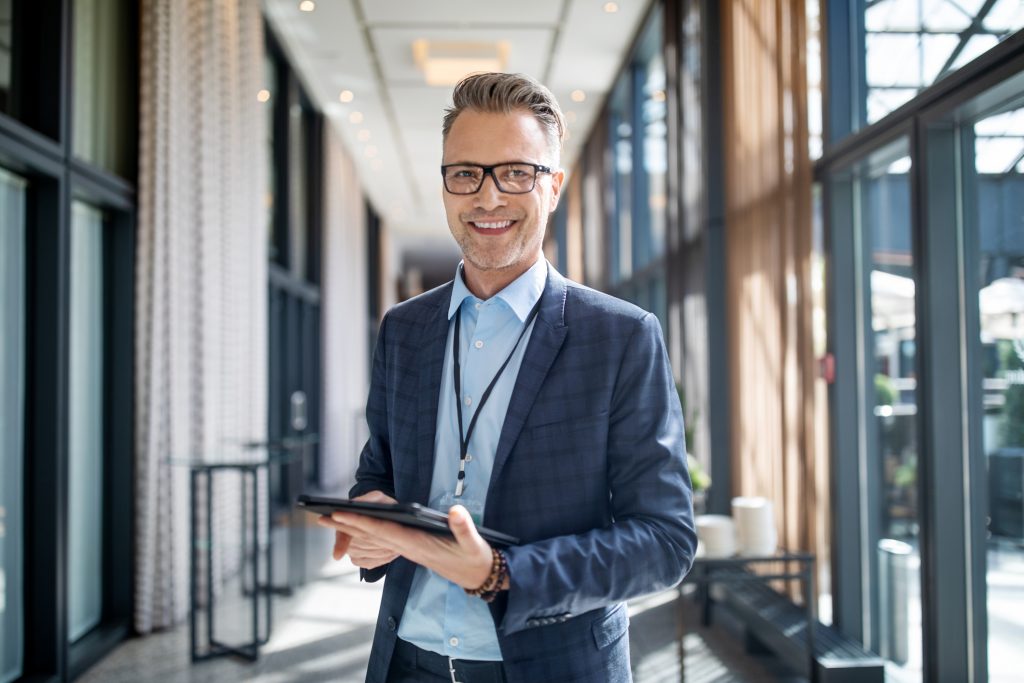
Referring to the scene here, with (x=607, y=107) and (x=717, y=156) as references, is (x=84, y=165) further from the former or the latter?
(x=607, y=107)

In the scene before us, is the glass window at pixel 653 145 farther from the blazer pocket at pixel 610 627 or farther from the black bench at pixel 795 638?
the blazer pocket at pixel 610 627

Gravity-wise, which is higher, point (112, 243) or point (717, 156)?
point (717, 156)

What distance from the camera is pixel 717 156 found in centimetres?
511

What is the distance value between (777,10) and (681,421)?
143 inches

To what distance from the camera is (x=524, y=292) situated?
45.3 inches

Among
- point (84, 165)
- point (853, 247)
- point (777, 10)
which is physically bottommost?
point (853, 247)

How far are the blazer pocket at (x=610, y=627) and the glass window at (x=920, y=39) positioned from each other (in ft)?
6.86

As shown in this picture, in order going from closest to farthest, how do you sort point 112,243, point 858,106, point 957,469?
1. point 957,469
2. point 858,106
3. point 112,243

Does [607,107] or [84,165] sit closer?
[84,165]

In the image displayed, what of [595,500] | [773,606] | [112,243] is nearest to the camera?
[595,500]

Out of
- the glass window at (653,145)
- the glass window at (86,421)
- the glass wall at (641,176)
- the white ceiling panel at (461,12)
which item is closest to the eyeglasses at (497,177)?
the glass window at (86,421)

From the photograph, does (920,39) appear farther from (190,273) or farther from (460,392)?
(190,273)

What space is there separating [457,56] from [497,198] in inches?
261

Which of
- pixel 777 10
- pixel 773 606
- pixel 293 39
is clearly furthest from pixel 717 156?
pixel 293 39
